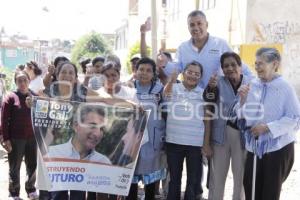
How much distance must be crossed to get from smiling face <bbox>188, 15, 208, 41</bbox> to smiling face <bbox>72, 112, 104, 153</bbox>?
4.91 ft

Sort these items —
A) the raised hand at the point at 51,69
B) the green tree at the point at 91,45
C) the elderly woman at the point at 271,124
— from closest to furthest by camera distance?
1. the elderly woman at the point at 271,124
2. the raised hand at the point at 51,69
3. the green tree at the point at 91,45

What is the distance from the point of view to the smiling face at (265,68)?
4.09 metres

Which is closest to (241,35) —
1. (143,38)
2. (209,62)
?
(143,38)

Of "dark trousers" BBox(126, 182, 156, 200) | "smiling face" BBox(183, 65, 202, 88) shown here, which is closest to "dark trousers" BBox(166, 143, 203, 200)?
"dark trousers" BBox(126, 182, 156, 200)

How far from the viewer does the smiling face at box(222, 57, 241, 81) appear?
475 cm

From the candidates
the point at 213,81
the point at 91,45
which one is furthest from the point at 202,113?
the point at 91,45

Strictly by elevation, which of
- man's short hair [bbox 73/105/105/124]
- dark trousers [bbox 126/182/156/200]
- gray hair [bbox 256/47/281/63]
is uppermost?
gray hair [bbox 256/47/281/63]

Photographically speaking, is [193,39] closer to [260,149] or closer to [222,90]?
[222,90]

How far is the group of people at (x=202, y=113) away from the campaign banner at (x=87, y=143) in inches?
2.7

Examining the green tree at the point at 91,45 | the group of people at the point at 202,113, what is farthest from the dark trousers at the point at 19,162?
the green tree at the point at 91,45

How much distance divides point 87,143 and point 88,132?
0.11 m

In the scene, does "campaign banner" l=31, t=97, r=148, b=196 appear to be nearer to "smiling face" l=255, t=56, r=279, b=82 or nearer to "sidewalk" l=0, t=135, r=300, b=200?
"smiling face" l=255, t=56, r=279, b=82

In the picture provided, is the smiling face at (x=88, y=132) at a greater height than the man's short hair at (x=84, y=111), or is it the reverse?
the man's short hair at (x=84, y=111)

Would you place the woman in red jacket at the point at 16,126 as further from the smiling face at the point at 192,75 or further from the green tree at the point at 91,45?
the green tree at the point at 91,45
